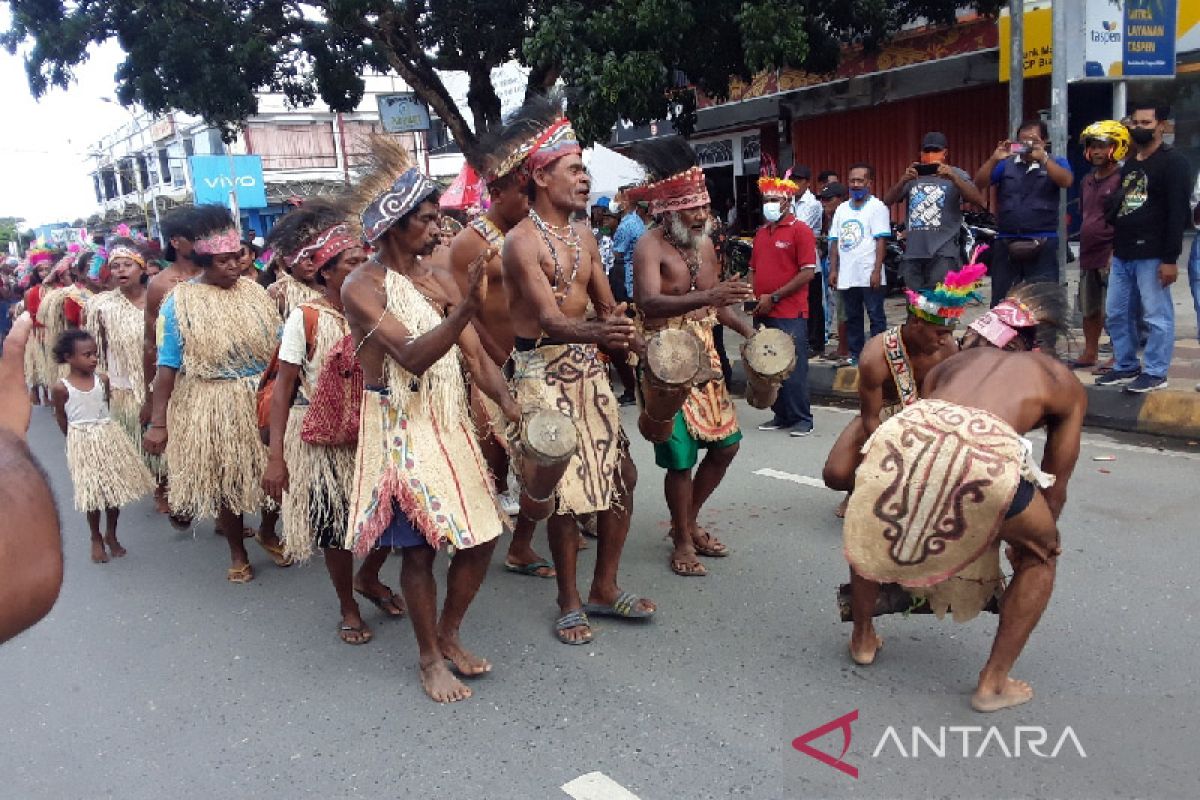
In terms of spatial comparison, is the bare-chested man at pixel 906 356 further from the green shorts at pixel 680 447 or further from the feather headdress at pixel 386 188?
the feather headdress at pixel 386 188

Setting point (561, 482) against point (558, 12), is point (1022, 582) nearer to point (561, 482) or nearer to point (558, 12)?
point (561, 482)

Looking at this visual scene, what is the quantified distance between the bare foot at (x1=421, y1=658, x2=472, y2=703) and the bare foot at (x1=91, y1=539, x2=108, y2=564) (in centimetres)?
298

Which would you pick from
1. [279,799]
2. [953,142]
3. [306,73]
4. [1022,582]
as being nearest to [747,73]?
[953,142]

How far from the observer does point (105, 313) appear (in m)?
6.07

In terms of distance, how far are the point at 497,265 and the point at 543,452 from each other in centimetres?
118

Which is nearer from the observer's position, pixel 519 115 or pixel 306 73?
pixel 519 115

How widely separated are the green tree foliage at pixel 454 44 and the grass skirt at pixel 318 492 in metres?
6.62

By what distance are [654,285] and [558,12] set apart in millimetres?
6836

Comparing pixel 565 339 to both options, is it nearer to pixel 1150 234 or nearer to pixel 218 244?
pixel 218 244

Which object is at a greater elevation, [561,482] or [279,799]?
[561,482]

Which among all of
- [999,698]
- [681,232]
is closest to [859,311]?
[681,232]

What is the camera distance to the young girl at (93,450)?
5355mm

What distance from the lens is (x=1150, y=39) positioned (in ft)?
25.6

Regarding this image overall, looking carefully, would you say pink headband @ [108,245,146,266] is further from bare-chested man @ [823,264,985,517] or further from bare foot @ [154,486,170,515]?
bare-chested man @ [823,264,985,517]
